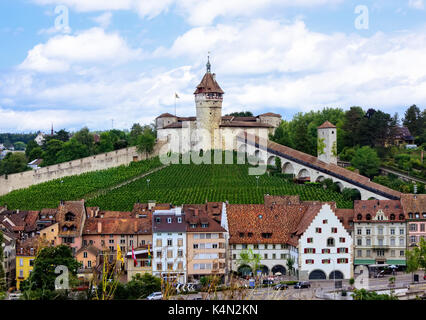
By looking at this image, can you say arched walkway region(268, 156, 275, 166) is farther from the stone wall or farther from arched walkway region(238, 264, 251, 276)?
arched walkway region(238, 264, 251, 276)

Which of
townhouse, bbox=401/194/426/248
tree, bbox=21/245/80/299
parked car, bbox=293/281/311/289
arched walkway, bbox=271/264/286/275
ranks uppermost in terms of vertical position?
townhouse, bbox=401/194/426/248

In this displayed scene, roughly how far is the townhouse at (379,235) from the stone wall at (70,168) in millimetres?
45396

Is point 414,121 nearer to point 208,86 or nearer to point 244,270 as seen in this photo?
point 208,86

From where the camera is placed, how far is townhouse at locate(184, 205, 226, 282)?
139 feet

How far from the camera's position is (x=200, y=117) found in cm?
9256

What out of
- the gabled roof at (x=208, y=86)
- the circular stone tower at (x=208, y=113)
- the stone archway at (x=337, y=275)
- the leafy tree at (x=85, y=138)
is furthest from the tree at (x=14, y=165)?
the stone archway at (x=337, y=275)

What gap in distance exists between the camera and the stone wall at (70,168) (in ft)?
257

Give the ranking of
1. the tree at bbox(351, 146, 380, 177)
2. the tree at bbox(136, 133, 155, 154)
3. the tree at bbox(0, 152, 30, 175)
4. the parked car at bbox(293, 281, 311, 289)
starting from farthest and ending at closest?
the tree at bbox(0, 152, 30, 175) < the tree at bbox(136, 133, 155, 154) < the tree at bbox(351, 146, 380, 177) < the parked car at bbox(293, 281, 311, 289)

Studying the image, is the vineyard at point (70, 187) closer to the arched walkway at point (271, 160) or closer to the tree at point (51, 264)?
the arched walkway at point (271, 160)

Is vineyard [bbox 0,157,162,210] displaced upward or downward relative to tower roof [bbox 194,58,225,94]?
downward

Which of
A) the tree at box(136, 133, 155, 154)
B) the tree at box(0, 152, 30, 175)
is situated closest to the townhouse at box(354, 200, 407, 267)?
the tree at box(136, 133, 155, 154)

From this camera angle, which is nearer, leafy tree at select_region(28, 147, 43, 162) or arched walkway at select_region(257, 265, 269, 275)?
arched walkway at select_region(257, 265, 269, 275)

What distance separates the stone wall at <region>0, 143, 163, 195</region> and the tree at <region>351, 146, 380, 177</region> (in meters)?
29.5
